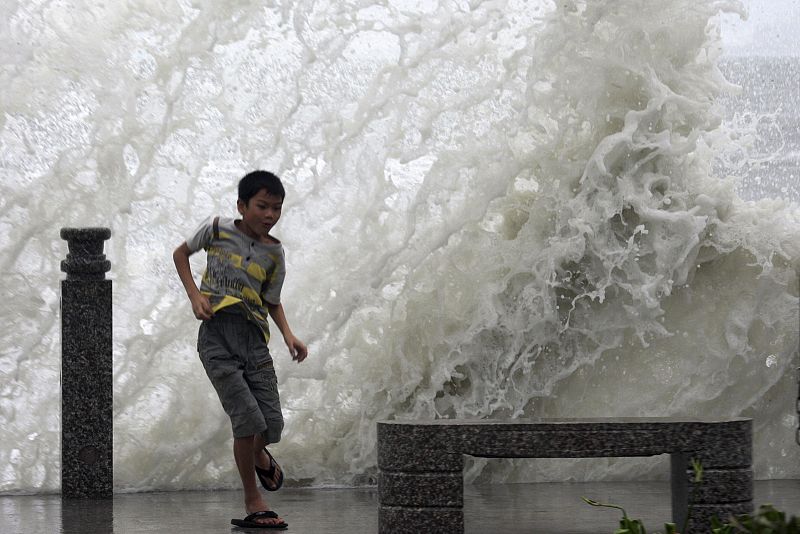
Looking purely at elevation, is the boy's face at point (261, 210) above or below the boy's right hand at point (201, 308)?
above

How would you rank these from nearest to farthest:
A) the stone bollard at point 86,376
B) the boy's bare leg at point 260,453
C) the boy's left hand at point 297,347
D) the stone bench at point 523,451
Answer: the stone bench at point 523,451
the boy's left hand at point 297,347
the boy's bare leg at point 260,453
the stone bollard at point 86,376

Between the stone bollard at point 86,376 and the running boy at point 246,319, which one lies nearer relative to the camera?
the running boy at point 246,319

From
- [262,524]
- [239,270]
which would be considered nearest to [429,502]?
[262,524]

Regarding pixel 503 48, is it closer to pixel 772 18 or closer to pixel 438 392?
pixel 438 392

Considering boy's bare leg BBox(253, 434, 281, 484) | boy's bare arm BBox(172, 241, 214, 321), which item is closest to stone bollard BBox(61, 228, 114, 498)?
boy's bare arm BBox(172, 241, 214, 321)

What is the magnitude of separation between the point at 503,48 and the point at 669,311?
76.5 inches

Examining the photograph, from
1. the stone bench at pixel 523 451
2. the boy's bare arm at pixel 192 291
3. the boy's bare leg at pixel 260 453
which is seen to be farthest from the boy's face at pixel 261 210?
the stone bench at pixel 523 451

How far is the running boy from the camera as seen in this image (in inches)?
221

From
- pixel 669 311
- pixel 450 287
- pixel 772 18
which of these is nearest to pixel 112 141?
pixel 450 287

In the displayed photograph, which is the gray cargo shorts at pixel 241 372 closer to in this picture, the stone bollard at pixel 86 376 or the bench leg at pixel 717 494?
the stone bollard at pixel 86 376

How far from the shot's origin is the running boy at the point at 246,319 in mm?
5625

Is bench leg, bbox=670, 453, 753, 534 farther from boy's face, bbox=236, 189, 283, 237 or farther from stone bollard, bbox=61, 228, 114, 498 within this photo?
stone bollard, bbox=61, 228, 114, 498

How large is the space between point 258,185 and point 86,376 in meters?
1.65

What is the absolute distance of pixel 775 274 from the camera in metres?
7.64
